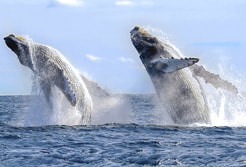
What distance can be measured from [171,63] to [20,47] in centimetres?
561

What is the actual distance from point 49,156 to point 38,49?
7747 millimetres

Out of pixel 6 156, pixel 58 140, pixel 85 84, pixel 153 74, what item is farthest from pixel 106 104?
pixel 6 156

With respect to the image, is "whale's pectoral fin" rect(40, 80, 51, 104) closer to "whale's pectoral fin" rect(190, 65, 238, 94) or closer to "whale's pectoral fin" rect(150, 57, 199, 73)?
"whale's pectoral fin" rect(150, 57, 199, 73)

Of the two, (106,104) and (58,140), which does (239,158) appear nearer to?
(58,140)

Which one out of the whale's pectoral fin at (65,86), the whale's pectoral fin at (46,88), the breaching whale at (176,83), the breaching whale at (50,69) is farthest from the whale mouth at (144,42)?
the whale's pectoral fin at (46,88)

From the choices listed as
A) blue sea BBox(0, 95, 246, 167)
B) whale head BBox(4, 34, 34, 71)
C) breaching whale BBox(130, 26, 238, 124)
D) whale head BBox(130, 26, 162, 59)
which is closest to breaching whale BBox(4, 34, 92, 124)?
whale head BBox(4, 34, 34, 71)

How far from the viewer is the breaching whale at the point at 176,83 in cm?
1912

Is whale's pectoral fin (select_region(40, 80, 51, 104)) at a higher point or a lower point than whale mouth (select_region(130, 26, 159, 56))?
lower

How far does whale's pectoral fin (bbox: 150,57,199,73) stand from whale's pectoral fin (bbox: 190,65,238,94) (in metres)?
1.68

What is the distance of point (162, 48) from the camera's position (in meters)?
19.8

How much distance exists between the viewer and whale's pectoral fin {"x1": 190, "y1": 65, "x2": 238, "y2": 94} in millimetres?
19922

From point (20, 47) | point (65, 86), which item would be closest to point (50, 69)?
point (65, 86)

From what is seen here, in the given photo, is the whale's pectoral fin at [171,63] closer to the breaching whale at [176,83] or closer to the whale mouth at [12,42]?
the breaching whale at [176,83]

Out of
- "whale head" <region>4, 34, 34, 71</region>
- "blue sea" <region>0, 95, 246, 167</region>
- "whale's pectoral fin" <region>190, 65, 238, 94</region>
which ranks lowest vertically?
"blue sea" <region>0, 95, 246, 167</region>
